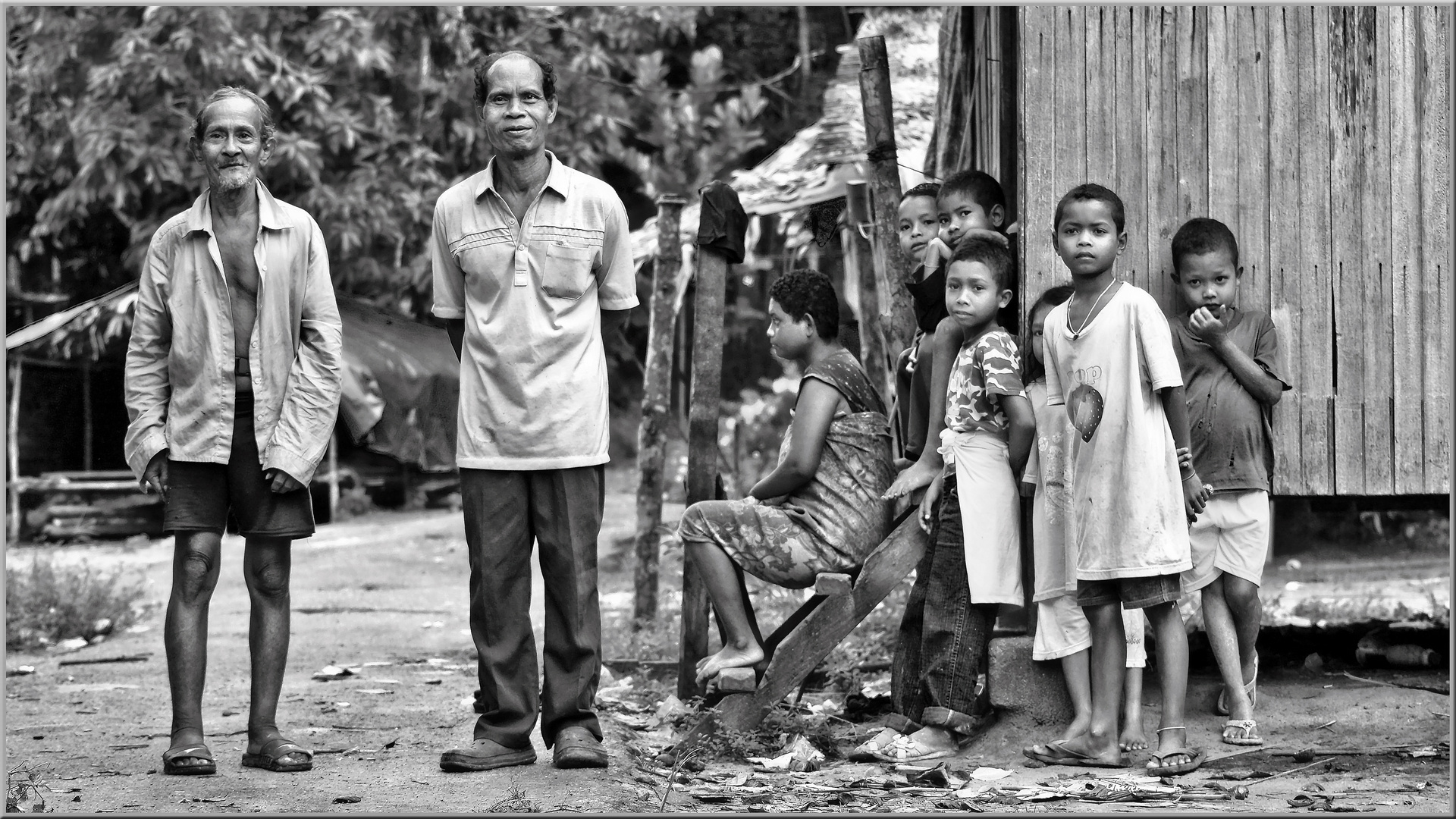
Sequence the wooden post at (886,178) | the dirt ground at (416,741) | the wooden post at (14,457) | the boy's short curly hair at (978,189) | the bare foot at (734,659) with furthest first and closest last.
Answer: the wooden post at (14,457) < the wooden post at (886,178) < the boy's short curly hair at (978,189) < the bare foot at (734,659) < the dirt ground at (416,741)

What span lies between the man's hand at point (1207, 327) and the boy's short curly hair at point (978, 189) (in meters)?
0.83

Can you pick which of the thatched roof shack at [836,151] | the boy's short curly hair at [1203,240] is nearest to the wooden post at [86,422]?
the thatched roof shack at [836,151]

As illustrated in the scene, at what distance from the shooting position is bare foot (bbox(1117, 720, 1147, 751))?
4383 mm

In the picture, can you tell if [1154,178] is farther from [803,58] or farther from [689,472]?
[803,58]

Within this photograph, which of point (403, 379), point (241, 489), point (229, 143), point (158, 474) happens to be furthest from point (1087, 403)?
point (403, 379)

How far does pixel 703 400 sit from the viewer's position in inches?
213

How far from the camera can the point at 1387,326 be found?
4941 millimetres

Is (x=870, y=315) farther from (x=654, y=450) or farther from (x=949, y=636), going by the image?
(x=949, y=636)

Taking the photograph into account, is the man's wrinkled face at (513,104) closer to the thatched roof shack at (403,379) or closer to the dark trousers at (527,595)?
the dark trousers at (527,595)

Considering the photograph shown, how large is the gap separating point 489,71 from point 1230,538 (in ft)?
9.67

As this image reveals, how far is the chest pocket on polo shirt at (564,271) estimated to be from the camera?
408cm

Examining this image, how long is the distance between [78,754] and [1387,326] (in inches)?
187

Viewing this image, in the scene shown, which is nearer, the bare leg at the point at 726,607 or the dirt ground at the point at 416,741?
the dirt ground at the point at 416,741

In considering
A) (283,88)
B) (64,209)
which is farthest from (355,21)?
(64,209)
